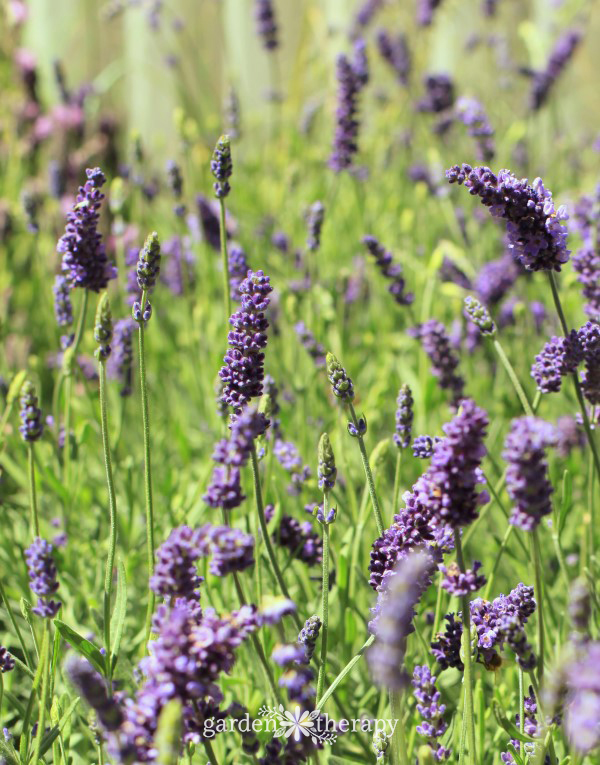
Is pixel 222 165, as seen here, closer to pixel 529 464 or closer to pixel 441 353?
pixel 441 353

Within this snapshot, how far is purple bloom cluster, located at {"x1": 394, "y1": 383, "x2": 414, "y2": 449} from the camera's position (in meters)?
1.37

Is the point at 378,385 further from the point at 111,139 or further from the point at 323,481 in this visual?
the point at 111,139

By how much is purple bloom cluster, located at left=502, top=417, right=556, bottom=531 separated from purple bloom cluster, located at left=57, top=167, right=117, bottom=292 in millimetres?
830

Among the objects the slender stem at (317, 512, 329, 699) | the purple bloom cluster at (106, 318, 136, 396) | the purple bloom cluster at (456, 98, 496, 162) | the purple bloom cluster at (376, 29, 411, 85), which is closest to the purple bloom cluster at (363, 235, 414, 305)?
the purple bloom cluster at (456, 98, 496, 162)

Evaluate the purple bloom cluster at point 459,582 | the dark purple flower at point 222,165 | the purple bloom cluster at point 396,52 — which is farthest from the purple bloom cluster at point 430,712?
the purple bloom cluster at point 396,52

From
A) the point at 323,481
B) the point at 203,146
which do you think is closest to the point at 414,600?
the point at 323,481

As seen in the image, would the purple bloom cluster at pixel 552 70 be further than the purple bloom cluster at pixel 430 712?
Yes

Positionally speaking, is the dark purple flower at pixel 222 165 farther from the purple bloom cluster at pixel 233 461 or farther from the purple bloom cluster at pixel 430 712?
the purple bloom cluster at pixel 430 712

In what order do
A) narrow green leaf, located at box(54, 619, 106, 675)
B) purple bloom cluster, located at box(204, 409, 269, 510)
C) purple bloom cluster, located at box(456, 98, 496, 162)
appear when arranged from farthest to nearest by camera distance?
purple bloom cluster, located at box(456, 98, 496, 162)
narrow green leaf, located at box(54, 619, 106, 675)
purple bloom cluster, located at box(204, 409, 269, 510)

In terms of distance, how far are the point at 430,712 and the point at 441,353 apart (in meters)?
0.90

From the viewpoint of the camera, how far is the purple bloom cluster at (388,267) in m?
1.97

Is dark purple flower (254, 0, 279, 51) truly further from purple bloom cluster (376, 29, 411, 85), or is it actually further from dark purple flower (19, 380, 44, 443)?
dark purple flower (19, 380, 44, 443)

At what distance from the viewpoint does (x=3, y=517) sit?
189 centimetres

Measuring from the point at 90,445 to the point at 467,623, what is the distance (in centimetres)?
152
